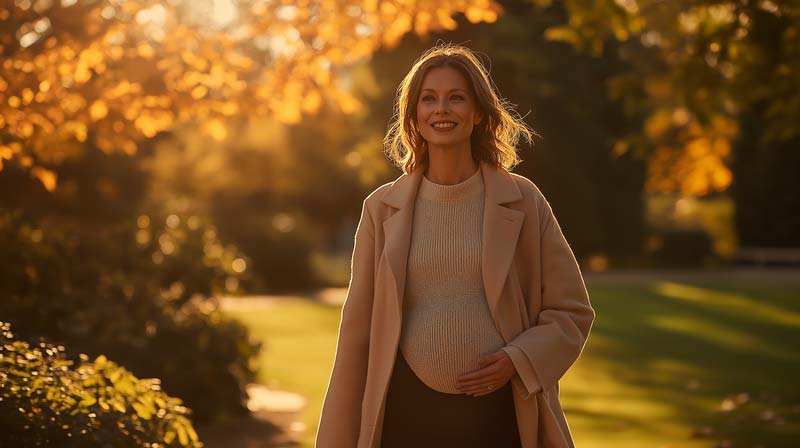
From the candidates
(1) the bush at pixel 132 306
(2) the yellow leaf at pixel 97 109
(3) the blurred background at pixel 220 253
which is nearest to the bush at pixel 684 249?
(3) the blurred background at pixel 220 253

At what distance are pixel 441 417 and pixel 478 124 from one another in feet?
3.57

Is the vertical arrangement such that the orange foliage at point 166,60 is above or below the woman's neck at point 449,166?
above

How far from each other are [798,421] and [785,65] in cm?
312

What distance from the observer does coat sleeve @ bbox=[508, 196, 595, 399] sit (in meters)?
3.95

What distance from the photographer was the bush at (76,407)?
16.5ft

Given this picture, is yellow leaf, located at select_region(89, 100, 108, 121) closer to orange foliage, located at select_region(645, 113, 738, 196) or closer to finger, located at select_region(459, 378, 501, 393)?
finger, located at select_region(459, 378, 501, 393)

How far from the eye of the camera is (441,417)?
3947 mm

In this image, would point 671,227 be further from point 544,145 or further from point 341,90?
point 341,90

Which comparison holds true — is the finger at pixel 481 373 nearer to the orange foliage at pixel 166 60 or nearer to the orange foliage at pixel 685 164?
the orange foliage at pixel 166 60

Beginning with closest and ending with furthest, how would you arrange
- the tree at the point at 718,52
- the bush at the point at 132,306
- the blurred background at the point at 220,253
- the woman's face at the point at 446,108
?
the woman's face at the point at 446,108 < the blurred background at the point at 220,253 < the bush at the point at 132,306 < the tree at the point at 718,52

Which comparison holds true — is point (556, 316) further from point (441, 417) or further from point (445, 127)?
point (445, 127)

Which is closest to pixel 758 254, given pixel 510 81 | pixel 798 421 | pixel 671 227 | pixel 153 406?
pixel 671 227

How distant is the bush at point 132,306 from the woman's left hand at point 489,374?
5.32 metres

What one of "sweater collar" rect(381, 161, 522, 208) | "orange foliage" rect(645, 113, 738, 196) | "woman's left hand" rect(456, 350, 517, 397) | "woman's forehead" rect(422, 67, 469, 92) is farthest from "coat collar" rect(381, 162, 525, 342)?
"orange foliage" rect(645, 113, 738, 196)
